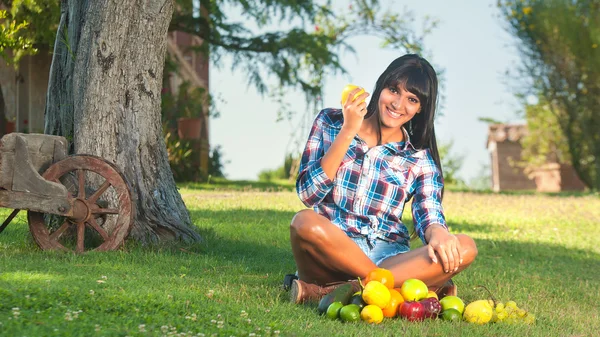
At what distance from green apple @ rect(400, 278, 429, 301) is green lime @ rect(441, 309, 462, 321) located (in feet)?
0.53

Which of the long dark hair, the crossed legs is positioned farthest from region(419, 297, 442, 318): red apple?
the long dark hair

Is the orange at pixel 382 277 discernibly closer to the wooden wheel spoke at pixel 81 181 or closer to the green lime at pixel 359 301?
→ the green lime at pixel 359 301

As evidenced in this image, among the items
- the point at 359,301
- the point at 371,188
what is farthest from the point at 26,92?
the point at 359,301

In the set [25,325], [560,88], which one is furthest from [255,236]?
[560,88]

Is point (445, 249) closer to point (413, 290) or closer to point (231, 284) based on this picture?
point (413, 290)

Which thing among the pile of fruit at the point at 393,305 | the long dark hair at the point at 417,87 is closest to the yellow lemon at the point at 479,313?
the pile of fruit at the point at 393,305

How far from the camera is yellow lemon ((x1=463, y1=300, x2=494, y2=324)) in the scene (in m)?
4.61

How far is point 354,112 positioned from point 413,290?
41.3 inches

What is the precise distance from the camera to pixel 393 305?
14.9ft

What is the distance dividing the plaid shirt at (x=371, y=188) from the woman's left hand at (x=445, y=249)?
0.22 metres

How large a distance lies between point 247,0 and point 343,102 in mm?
11099

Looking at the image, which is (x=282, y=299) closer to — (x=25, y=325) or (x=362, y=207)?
(x=362, y=207)

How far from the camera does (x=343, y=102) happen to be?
4.74m

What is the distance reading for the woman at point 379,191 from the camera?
4699 mm
